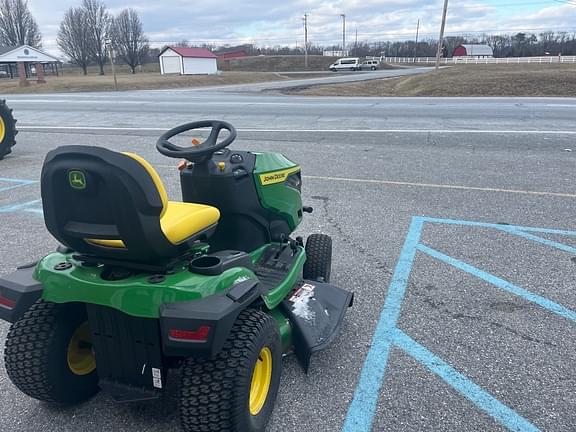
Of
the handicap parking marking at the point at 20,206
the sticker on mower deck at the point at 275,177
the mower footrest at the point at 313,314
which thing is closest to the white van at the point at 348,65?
the handicap parking marking at the point at 20,206

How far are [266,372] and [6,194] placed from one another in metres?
5.59

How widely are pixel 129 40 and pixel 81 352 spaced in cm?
8224

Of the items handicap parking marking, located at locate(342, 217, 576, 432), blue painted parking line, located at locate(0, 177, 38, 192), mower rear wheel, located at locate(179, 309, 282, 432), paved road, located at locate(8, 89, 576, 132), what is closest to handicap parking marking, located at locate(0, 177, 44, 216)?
blue painted parking line, located at locate(0, 177, 38, 192)

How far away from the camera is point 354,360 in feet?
9.59

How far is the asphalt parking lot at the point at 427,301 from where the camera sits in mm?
2484

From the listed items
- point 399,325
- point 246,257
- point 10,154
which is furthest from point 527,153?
point 10,154

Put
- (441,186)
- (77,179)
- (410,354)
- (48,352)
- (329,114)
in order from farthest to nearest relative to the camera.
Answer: (329,114), (441,186), (410,354), (48,352), (77,179)

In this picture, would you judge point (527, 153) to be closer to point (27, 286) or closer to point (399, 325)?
point (399, 325)

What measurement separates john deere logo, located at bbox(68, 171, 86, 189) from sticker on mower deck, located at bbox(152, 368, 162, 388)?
2.77 ft

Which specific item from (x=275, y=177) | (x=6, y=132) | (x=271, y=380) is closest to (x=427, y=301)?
(x=275, y=177)

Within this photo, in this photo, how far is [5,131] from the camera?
864cm

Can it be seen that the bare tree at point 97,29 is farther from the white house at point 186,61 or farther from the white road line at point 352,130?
the white road line at point 352,130

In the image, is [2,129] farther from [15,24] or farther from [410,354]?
[15,24]

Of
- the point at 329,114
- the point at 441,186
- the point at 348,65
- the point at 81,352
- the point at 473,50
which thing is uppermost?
the point at 473,50
